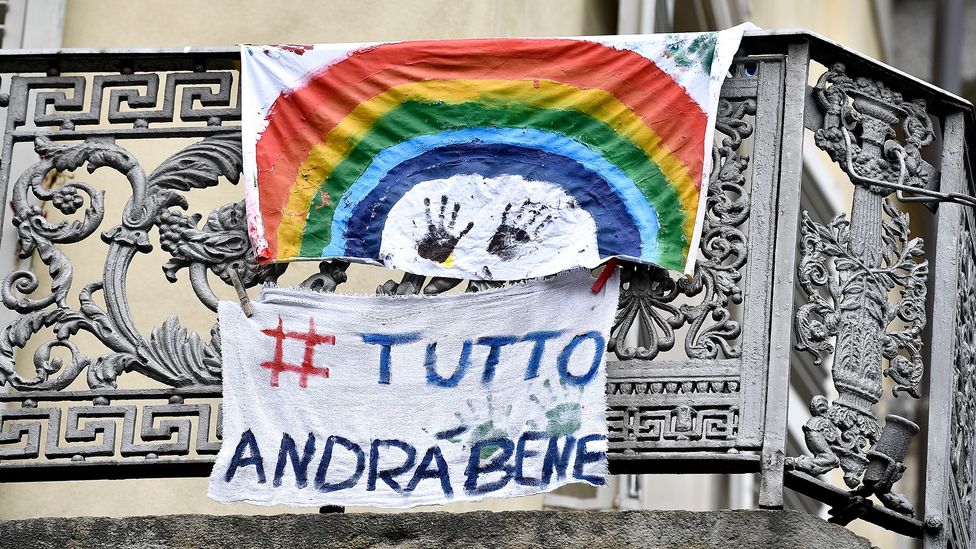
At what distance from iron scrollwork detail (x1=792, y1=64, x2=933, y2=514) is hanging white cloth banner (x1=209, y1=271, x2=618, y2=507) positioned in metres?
0.78

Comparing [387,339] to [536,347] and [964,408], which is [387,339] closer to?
[536,347]

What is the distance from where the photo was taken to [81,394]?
8.34 metres

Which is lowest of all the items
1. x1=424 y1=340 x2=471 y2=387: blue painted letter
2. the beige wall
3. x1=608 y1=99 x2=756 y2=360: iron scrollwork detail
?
x1=424 y1=340 x2=471 y2=387: blue painted letter

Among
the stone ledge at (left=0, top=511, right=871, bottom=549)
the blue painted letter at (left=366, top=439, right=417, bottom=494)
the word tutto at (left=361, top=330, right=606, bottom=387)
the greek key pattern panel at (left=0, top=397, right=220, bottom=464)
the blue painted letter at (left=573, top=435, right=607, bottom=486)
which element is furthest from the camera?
the greek key pattern panel at (left=0, top=397, right=220, bottom=464)

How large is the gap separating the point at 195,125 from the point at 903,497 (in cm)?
305

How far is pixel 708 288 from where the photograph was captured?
8203 millimetres

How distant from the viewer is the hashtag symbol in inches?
323

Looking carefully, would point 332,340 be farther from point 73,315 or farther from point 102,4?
point 102,4

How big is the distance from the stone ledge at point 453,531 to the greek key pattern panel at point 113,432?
1.18 ft

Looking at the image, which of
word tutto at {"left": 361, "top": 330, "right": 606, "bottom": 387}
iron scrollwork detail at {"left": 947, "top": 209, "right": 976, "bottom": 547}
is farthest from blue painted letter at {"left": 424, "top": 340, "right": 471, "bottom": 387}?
iron scrollwork detail at {"left": 947, "top": 209, "right": 976, "bottom": 547}

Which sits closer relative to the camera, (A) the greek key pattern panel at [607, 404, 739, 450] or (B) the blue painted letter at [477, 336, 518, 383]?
(A) the greek key pattern panel at [607, 404, 739, 450]

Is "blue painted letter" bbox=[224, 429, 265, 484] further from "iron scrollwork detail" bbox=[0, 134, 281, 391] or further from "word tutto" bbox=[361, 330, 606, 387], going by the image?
"word tutto" bbox=[361, 330, 606, 387]

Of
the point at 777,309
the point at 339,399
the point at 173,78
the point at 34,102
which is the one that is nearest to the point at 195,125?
the point at 173,78

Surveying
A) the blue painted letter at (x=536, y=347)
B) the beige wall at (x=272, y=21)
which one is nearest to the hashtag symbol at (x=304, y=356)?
the blue painted letter at (x=536, y=347)
